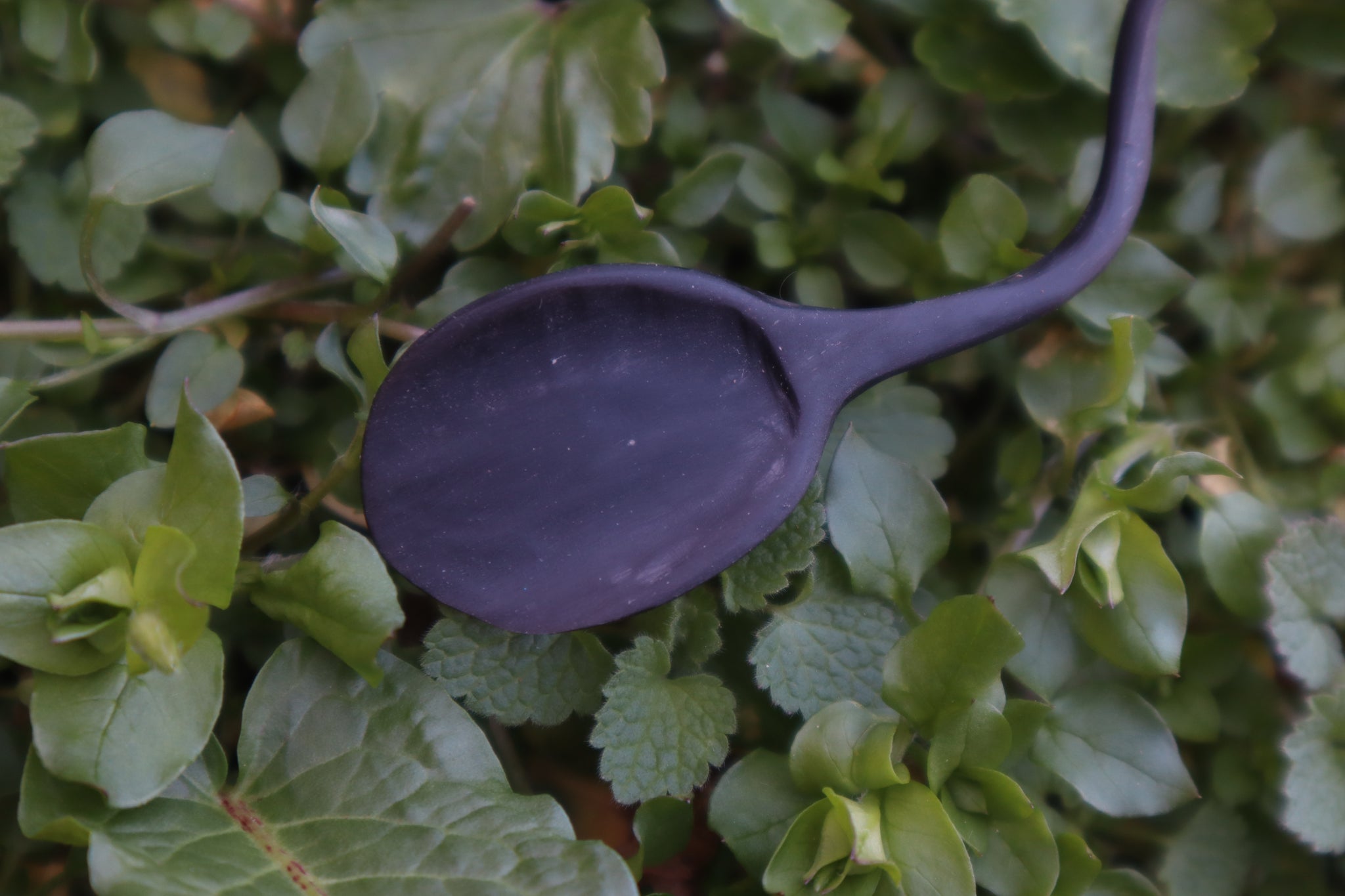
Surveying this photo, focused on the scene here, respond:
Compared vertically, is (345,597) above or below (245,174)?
below

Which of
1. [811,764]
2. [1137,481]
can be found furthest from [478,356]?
[1137,481]

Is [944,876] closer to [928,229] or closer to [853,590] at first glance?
[853,590]

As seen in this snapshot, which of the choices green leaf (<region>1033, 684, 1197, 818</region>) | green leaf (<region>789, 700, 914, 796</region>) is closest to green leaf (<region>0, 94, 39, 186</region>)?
green leaf (<region>789, 700, 914, 796</region>)

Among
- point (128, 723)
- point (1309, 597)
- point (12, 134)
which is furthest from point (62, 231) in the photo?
point (1309, 597)

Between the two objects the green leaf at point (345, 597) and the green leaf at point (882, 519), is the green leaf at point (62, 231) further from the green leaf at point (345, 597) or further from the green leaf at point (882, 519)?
the green leaf at point (882, 519)

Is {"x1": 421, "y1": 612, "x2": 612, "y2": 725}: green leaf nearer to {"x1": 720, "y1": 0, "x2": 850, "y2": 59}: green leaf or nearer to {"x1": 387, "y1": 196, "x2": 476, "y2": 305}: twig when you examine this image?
{"x1": 387, "y1": 196, "x2": 476, "y2": 305}: twig

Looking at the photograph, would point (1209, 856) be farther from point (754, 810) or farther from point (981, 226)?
point (981, 226)
